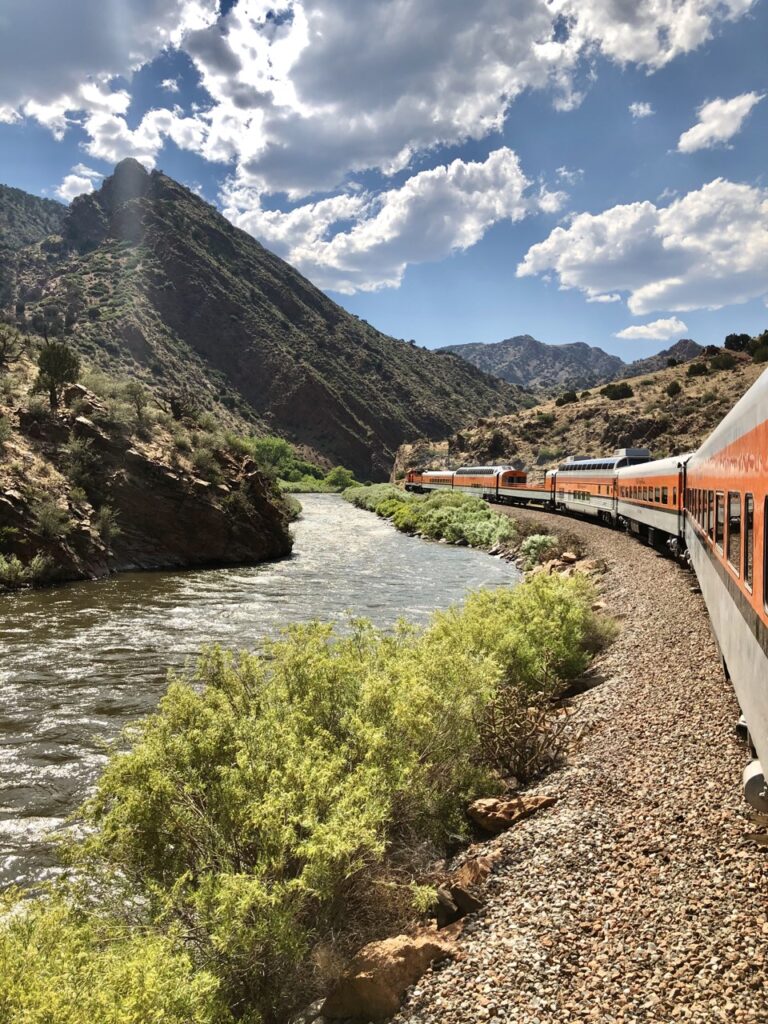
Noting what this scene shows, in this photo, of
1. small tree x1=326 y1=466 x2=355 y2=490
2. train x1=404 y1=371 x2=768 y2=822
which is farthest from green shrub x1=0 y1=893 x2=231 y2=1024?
small tree x1=326 y1=466 x2=355 y2=490

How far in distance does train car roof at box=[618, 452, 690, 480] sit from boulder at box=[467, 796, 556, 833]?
45.1 ft

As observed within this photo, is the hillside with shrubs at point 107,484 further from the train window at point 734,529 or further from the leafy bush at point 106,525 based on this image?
the train window at point 734,529

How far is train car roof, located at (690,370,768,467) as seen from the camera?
18.5ft

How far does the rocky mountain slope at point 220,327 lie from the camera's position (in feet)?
333

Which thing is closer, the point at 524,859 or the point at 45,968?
the point at 45,968

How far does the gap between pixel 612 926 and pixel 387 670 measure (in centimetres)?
356

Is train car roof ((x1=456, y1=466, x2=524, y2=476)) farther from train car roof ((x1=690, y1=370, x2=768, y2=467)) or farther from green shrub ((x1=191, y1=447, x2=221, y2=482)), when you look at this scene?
train car roof ((x1=690, y1=370, x2=768, y2=467))

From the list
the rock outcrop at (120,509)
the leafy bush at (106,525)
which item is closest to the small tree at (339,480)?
the rock outcrop at (120,509)

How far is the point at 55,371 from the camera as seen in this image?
2705 cm

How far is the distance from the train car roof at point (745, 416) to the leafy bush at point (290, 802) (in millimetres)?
4013

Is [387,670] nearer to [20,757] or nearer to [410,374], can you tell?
[20,757]

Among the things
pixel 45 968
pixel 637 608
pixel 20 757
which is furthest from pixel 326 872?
pixel 637 608

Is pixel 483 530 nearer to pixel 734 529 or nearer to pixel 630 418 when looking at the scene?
pixel 734 529

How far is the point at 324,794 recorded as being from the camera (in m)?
4.89
